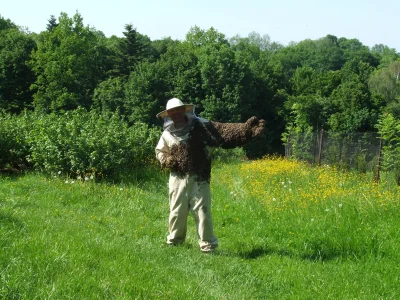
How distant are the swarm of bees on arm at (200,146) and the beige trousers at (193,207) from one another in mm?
116

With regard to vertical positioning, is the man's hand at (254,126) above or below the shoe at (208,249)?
above

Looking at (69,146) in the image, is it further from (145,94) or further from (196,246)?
(145,94)

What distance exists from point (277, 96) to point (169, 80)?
40.0ft

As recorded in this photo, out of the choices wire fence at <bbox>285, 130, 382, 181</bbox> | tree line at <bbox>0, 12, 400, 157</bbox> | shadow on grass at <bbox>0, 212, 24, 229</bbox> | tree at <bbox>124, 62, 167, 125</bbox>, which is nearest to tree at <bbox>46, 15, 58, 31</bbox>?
tree line at <bbox>0, 12, 400, 157</bbox>

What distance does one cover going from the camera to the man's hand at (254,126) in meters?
5.78

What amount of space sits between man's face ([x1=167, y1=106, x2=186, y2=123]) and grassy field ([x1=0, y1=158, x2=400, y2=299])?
1768 millimetres

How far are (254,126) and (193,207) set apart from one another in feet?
4.51

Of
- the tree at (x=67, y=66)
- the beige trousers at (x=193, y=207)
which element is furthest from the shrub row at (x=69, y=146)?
the tree at (x=67, y=66)

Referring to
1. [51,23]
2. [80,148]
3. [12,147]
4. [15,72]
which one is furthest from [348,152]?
[51,23]

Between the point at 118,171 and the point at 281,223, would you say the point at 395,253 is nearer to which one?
the point at 281,223

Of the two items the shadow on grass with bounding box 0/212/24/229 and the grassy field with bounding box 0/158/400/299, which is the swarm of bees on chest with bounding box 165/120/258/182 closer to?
the grassy field with bounding box 0/158/400/299

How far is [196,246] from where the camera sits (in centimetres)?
640

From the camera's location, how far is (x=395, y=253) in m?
6.04

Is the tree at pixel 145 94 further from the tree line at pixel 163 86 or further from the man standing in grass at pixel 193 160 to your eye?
the man standing in grass at pixel 193 160
